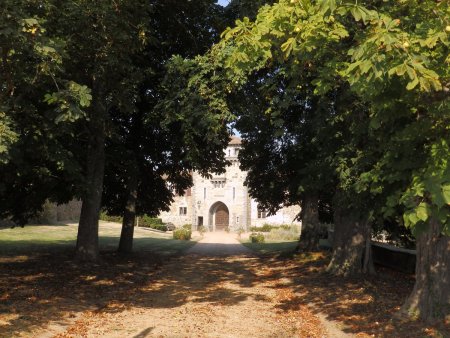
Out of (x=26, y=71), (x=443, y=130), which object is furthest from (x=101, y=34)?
(x=443, y=130)

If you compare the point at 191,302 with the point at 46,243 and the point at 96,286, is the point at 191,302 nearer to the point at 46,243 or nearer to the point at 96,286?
the point at 96,286

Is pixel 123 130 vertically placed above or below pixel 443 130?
above

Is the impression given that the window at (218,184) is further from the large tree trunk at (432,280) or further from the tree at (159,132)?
the large tree trunk at (432,280)

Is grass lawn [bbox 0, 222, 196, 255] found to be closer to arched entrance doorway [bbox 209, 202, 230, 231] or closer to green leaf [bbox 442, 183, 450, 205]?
green leaf [bbox 442, 183, 450, 205]

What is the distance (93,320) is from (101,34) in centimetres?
→ 673

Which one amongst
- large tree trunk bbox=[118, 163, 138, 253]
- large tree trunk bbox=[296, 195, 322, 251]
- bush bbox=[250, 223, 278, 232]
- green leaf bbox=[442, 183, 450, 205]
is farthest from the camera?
bush bbox=[250, 223, 278, 232]

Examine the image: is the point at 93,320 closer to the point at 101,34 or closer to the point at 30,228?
the point at 101,34

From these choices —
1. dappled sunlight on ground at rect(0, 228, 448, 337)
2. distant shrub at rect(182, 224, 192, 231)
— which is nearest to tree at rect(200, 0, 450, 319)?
dappled sunlight on ground at rect(0, 228, 448, 337)

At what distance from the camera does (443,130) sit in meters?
5.67

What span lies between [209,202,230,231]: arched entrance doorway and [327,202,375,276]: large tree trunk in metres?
53.5

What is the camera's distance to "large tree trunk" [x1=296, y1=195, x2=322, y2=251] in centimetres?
→ 2327

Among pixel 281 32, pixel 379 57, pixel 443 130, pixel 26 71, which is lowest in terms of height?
pixel 443 130

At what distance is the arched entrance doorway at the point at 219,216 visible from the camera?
226 feet

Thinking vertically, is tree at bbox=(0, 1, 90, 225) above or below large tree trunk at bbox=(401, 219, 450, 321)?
above
